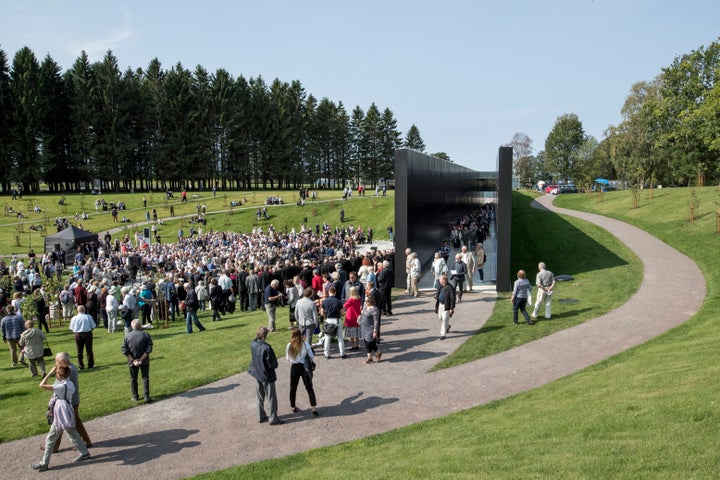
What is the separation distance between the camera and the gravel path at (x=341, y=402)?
24.5ft

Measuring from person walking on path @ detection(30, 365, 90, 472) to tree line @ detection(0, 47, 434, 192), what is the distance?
219ft

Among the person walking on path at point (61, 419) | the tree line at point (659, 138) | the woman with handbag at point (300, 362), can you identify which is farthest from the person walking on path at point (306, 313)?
the tree line at point (659, 138)

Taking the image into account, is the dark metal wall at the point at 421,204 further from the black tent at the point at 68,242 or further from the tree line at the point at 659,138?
the black tent at the point at 68,242

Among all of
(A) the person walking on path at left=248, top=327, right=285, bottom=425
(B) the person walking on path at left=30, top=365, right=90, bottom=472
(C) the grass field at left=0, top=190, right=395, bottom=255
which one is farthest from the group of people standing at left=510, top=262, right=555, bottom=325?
(C) the grass field at left=0, top=190, right=395, bottom=255

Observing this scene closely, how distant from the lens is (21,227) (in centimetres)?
4562

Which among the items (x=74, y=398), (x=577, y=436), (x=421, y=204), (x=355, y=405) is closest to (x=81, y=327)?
(x=74, y=398)

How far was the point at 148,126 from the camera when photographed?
243 feet

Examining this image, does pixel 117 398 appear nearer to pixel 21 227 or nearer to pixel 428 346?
pixel 428 346

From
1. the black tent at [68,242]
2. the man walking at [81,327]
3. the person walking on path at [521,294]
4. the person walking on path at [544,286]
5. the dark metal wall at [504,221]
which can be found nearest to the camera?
the man walking at [81,327]

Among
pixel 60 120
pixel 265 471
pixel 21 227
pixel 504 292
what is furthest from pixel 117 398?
pixel 60 120

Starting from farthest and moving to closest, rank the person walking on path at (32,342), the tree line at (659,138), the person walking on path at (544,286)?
the tree line at (659,138), the person walking on path at (544,286), the person walking on path at (32,342)

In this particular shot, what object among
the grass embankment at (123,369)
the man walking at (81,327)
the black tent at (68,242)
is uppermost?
the black tent at (68,242)

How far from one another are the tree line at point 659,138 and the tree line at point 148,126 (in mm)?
43370

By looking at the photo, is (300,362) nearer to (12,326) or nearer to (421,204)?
(12,326)
